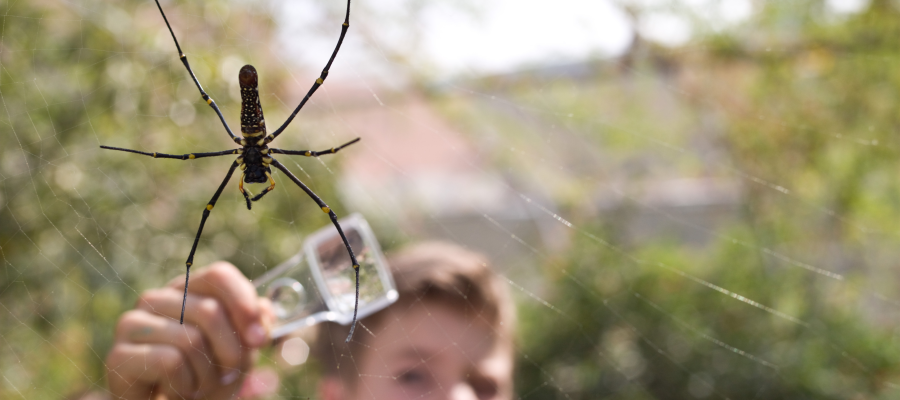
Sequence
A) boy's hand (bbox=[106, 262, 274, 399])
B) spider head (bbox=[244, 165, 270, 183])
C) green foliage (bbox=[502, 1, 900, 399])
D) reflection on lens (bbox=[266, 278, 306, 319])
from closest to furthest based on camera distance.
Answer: boy's hand (bbox=[106, 262, 274, 399])
reflection on lens (bbox=[266, 278, 306, 319])
spider head (bbox=[244, 165, 270, 183])
green foliage (bbox=[502, 1, 900, 399])

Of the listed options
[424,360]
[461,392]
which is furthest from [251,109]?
[461,392]

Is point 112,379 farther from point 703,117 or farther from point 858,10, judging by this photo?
point 858,10

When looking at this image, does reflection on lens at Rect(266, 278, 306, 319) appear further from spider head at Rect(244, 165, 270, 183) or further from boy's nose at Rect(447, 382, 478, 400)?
boy's nose at Rect(447, 382, 478, 400)

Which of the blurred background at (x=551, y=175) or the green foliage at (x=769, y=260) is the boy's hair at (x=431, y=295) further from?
the green foliage at (x=769, y=260)

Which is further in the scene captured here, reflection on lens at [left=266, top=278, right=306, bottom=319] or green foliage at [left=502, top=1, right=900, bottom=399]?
green foliage at [left=502, top=1, right=900, bottom=399]

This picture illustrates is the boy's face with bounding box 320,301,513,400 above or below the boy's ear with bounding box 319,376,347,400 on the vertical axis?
above

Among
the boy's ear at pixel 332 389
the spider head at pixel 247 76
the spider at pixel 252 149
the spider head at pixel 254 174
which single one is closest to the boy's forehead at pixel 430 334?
the boy's ear at pixel 332 389

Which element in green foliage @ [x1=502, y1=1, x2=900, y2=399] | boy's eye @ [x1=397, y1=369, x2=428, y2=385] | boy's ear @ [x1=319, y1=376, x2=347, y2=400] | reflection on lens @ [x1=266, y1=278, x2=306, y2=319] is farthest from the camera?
green foliage @ [x1=502, y1=1, x2=900, y2=399]

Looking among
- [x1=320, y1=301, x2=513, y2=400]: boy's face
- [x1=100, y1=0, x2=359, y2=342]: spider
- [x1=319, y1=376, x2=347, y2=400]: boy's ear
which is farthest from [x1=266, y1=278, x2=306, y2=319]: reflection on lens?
[x1=319, y1=376, x2=347, y2=400]: boy's ear
